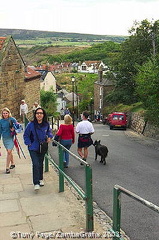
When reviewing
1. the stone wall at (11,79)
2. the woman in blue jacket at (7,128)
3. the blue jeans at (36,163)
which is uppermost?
the stone wall at (11,79)

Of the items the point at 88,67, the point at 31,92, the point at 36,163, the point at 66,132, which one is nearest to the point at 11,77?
the point at 31,92

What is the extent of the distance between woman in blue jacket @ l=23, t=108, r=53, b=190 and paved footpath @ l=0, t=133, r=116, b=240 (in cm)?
41

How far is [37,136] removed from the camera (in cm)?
645

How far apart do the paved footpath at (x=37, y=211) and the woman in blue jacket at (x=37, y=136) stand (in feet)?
1.35

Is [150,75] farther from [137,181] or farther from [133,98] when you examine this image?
[133,98]

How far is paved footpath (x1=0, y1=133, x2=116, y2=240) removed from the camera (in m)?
4.80

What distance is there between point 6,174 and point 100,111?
5015 cm

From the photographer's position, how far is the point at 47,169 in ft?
27.2

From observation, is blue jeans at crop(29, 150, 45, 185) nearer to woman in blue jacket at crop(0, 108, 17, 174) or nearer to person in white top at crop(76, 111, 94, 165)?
woman in blue jacket at crop(0, 108, 17, 174)

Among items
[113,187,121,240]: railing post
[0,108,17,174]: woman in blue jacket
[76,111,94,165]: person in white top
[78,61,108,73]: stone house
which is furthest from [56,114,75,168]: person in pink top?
[78,61,108,73]: stone house

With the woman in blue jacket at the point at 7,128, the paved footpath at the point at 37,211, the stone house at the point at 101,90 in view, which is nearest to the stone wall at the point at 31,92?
the woman in blue jacket at the point at 7,128

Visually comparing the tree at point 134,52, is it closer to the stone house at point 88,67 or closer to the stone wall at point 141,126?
the stone wall at point 141,126

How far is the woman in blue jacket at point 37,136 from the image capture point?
6.40m

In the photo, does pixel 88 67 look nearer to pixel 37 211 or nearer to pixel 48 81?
pixel 48 81
